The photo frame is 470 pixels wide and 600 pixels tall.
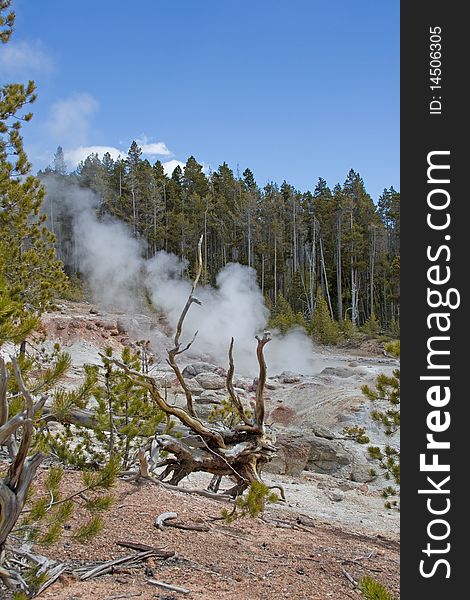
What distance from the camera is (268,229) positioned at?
159 feet

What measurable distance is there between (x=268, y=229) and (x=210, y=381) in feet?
100

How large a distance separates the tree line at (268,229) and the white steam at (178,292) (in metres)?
1.11

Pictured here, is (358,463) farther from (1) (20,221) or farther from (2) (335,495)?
(1) (20,221)

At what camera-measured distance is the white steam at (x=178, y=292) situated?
27250mm

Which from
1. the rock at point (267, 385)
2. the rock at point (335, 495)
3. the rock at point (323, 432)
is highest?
the rock at point (267, 385)

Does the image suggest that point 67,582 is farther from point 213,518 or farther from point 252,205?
point 252,205

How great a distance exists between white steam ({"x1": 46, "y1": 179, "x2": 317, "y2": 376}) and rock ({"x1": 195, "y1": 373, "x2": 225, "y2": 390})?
379 centimetres

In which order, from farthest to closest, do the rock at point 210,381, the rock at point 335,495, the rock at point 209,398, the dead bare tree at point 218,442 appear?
the rock at point 210,381 < the rock at point 209,398 < the rock at point 335,495 < the dead bare tree at point 218,442

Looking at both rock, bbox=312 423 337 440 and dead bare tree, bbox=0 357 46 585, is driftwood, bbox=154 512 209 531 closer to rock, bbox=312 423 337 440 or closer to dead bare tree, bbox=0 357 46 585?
dead bare tree, bbox=0 357 46 585

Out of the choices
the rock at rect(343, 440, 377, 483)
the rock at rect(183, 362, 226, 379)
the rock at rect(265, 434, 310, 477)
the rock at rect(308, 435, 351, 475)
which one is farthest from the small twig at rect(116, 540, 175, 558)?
the rock at rect(183, 362, 226, 379)

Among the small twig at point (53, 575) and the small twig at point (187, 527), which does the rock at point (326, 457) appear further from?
the small twig at point (53, 575)

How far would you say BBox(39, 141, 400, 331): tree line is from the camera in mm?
45250

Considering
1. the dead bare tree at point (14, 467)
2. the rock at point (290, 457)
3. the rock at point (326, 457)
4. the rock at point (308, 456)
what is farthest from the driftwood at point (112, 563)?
the rock at point (326, 457)

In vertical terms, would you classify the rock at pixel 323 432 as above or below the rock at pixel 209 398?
below
